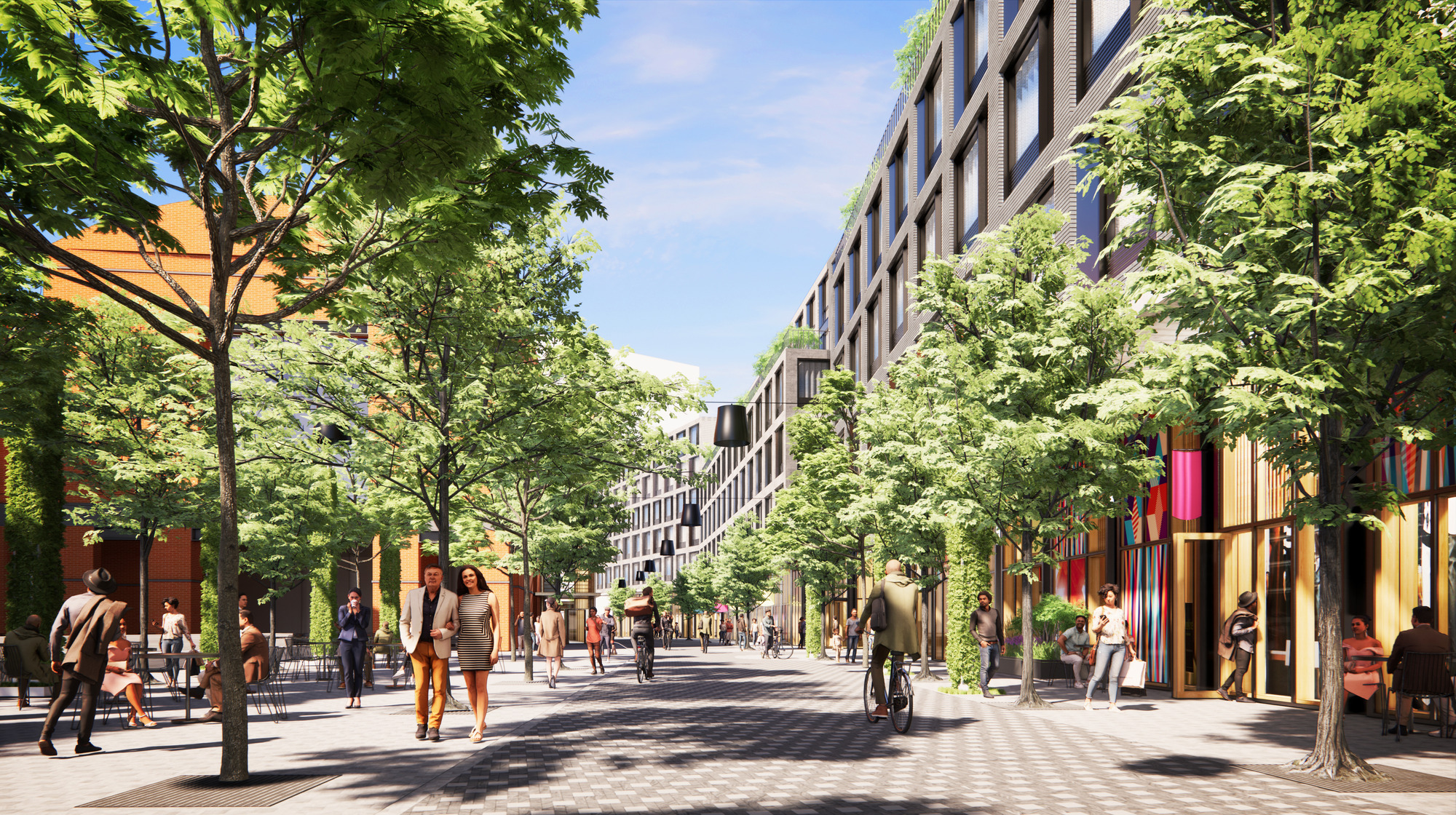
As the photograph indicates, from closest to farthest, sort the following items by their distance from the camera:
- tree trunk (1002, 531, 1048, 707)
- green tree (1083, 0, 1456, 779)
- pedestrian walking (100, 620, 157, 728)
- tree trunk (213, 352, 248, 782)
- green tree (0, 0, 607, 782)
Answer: green tree (0, 0, 607, 782) < tree trunk (213, 352, 248, 782) < green tree (1083, 0, 1456, 779) < pedestrian walking (100, 620, 157, 728) < tree trunk (1002, 531, 1048, 707)

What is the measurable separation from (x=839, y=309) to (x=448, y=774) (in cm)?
5535

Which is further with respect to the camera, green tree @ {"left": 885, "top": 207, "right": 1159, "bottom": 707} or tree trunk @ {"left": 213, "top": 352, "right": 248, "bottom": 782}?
green tree @ {"left": 885, "top": 207, "right": 1159, "bottom": 707}

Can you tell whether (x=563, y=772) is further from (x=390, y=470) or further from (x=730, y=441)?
(x=730, y=441)

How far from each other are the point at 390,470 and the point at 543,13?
34.5ft

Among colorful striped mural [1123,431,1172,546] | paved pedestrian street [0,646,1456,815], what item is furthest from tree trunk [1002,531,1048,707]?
colorful striped mural [1123,431,1172,546]

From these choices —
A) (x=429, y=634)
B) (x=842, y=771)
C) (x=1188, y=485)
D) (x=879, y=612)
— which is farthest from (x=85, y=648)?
(x=1188, y=485)

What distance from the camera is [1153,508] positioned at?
2211 centimetres

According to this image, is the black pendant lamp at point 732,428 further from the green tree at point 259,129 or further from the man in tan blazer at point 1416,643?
the green tree at point 259,129

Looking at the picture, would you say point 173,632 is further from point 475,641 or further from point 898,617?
point 898,617

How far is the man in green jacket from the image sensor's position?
1368 cm

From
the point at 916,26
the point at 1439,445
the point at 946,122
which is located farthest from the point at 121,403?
the point at 916,26

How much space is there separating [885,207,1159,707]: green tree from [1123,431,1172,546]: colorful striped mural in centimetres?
197

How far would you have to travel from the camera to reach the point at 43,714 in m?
17.1

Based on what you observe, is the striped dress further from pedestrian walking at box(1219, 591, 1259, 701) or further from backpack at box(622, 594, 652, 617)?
backpack at box(622, 594, 652, 617)
